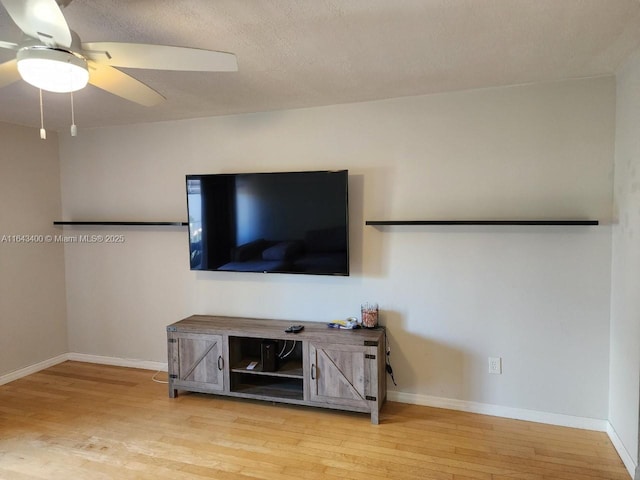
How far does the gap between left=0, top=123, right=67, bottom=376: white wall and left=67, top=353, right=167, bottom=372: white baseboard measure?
170 mm

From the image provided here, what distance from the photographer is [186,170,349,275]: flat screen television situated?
3.02 meters

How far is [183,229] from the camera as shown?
11.9 ft

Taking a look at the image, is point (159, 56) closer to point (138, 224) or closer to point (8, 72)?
point (8, 72)

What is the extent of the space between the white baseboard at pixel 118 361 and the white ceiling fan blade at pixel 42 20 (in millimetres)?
3076

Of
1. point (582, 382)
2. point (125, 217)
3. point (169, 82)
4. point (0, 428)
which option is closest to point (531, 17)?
point (169, 82)

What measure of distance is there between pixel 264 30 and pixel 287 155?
1429mm

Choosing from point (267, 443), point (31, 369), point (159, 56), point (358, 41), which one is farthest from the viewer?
point (31, 369)

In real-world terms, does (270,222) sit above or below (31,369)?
above

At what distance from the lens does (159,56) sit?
1.60m

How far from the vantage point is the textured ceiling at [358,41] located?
5.60ft

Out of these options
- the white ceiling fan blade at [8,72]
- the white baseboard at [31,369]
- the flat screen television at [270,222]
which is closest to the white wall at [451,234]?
the flat screen television at [270,222]

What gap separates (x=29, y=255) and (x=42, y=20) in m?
3.16

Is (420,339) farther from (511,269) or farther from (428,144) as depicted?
(428,144)

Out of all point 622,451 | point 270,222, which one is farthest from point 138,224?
point 622,451
